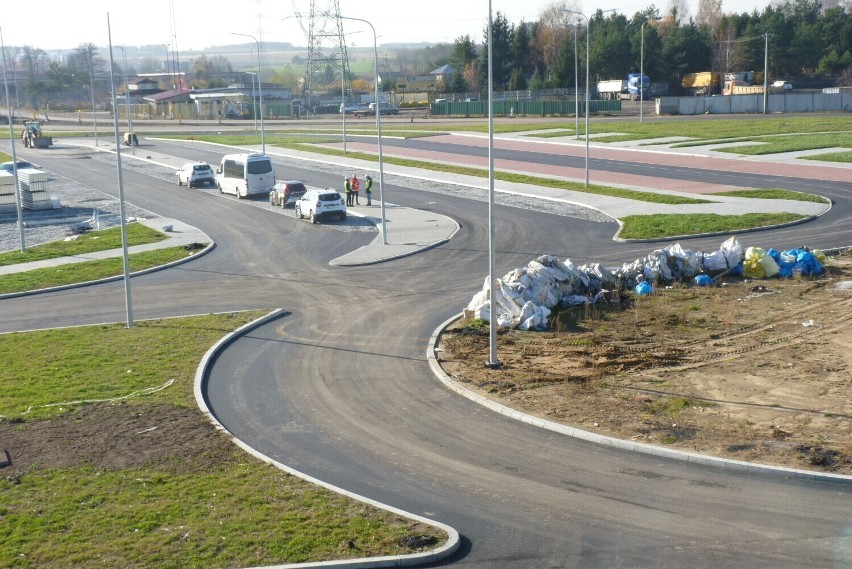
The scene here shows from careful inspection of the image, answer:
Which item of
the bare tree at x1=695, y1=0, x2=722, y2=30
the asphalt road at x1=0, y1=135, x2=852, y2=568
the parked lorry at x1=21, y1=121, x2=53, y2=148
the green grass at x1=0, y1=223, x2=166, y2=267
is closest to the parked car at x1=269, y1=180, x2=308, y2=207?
the green grass at x1=0, y1=223, x2=166, y2=267

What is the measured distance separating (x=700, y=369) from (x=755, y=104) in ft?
249

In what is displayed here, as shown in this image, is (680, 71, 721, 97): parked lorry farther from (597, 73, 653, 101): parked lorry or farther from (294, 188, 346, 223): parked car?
(294, 188, 346, 223): parked car

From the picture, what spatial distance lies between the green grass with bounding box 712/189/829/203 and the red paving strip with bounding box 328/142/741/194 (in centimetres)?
134

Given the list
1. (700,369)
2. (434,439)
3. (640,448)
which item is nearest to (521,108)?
(700,369)

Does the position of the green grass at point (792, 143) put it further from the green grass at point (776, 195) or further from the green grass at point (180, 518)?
the green grass at point (180, 518)

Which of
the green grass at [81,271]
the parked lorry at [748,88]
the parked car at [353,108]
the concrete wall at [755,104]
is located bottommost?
the green grass at [81,271]

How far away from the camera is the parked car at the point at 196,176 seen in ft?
166

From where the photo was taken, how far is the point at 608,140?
66.9 m

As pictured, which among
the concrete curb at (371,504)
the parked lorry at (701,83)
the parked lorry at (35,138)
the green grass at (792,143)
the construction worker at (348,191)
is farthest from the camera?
the parked lorry at (701,83)

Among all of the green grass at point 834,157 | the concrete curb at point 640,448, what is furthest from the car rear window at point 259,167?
the green grass at point 834,157

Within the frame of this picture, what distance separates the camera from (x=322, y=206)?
38.2 meters

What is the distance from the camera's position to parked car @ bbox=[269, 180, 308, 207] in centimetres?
4222

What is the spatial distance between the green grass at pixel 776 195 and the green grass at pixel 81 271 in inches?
927

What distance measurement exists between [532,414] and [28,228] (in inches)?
1211
